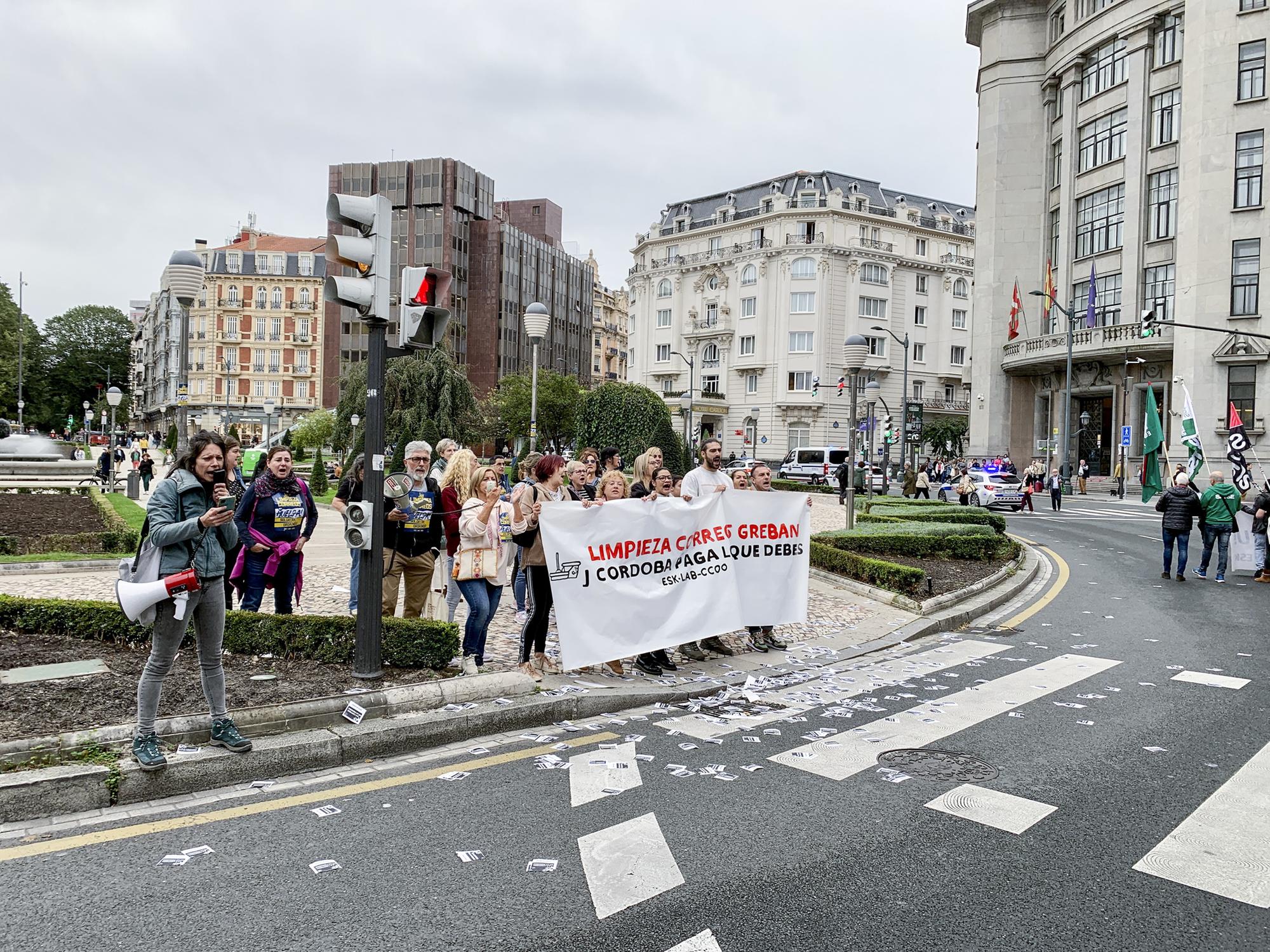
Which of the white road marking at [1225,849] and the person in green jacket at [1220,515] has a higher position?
the person in green jacket at [1220,515]

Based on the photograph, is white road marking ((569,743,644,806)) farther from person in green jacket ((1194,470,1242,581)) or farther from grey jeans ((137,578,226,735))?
person in green jacket ((1194,470,1242,581))

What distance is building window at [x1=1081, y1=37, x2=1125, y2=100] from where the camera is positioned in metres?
51.4

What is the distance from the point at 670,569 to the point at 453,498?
2.16 meters

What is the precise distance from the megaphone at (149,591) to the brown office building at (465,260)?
264 feet

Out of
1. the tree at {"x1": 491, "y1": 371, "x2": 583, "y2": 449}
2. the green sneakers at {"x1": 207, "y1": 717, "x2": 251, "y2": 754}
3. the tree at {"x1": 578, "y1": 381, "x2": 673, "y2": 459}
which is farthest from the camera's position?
the tree at {"x1": 491, "y1": 371, "x2": 583, "y2": 449}

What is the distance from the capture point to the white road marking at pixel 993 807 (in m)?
5.02

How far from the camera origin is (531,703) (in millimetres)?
6836

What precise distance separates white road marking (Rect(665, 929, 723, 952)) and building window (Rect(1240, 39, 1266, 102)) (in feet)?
175

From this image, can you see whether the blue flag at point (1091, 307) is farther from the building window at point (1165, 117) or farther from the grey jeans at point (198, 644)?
the grey jeans at point (198, 644)

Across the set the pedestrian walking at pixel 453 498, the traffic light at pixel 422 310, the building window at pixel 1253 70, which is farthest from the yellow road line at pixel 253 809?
the building window at pixel 1253 70

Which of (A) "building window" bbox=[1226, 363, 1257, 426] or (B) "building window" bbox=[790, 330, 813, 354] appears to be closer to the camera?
(A) "building window" bbox=[1226, 363, 1257, 426]

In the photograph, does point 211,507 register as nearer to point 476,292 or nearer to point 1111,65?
point 1111,65

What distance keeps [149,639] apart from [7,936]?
4.74 m

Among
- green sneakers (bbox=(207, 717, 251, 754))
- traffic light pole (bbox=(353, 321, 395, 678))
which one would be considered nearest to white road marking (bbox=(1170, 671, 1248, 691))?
traffic light pole (bbox=(353, 321, 395, 678))
